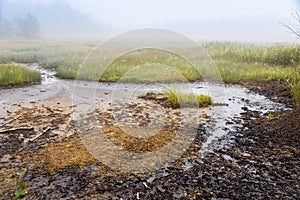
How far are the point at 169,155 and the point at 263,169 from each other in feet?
4.18

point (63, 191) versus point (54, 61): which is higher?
point (54, 61)

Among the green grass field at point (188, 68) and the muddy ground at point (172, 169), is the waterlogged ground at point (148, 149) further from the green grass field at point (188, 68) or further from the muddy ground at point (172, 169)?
the green grass field at point (188, 68)

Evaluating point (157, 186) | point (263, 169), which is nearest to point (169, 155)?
point (157, 186)

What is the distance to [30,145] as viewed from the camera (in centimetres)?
489

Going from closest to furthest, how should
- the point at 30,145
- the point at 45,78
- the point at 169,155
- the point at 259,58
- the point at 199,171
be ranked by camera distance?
1. the point at 199,171
2. the point at 169,155
3. the point at 30,145
4. the point at 45,78
5. the point at 259,58

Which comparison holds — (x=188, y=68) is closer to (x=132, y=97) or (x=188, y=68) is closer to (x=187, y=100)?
(x=132, y=97)

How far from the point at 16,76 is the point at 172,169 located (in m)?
8.64

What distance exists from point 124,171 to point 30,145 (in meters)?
1.87

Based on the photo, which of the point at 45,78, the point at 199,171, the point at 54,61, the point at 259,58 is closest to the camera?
the point at 199,171

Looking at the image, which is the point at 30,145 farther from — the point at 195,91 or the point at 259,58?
the point at 259,58

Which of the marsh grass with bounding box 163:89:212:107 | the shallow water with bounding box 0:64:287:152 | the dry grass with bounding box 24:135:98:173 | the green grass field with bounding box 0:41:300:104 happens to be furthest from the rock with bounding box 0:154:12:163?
the green grass field with bounding box 0:41:300:104

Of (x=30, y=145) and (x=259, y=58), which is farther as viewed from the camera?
(x=259, y=58)

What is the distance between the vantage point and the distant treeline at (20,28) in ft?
178

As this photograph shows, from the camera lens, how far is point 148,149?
15.0 ft
